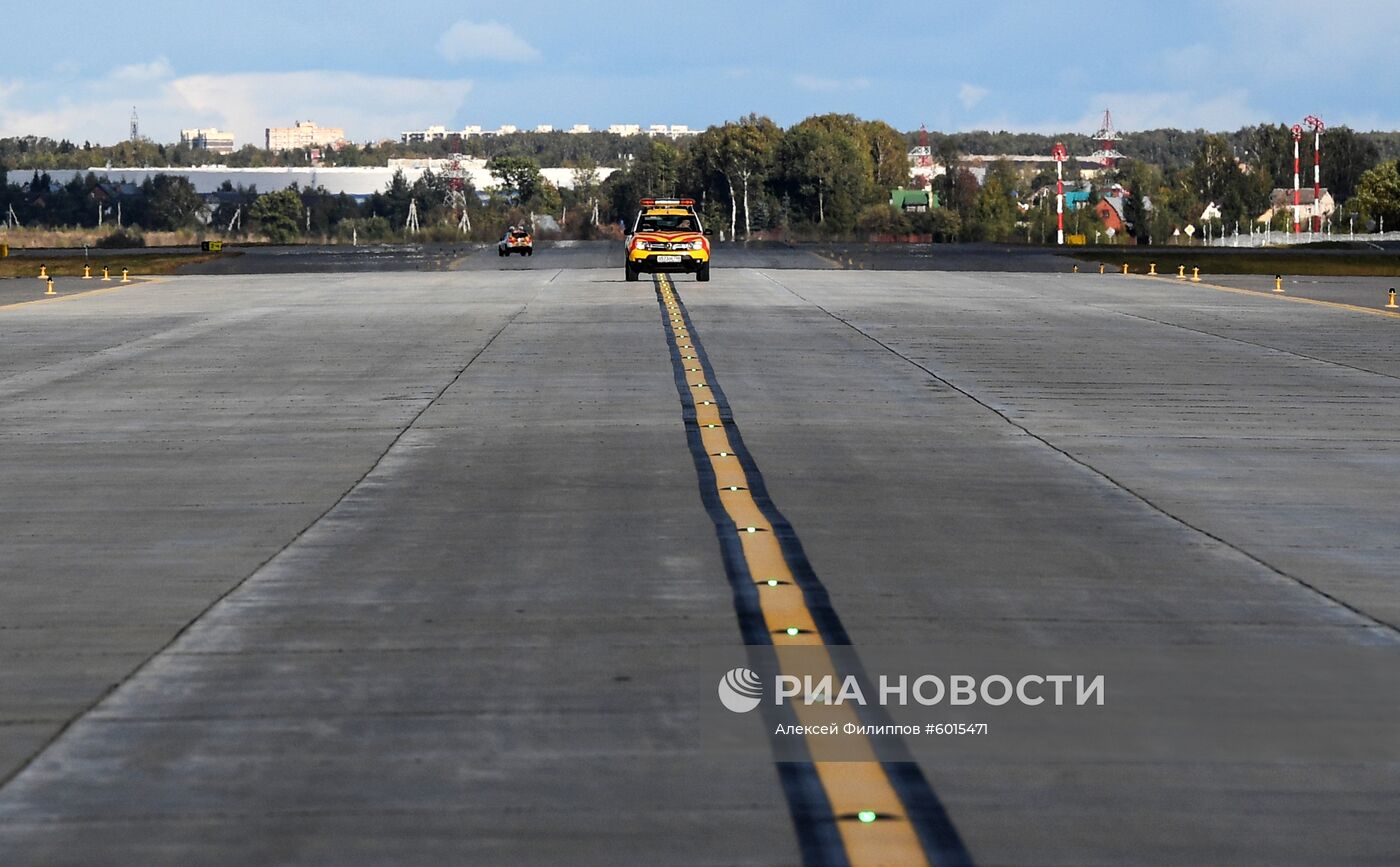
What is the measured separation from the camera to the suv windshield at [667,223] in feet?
168

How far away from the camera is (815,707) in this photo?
7293 millimetres

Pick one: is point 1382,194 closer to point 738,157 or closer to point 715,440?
point 738,157

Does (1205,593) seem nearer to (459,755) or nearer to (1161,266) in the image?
(459,755)

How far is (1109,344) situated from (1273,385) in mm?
6434

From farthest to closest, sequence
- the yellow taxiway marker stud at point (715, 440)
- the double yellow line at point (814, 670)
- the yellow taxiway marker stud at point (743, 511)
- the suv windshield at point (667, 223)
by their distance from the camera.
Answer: the suv windshield at point (667, 223), the yellow taxiway marker stud at point (715, 440), the yellow taxiway marker stud at point (743, 511), the double yellow line at point (814, 670)

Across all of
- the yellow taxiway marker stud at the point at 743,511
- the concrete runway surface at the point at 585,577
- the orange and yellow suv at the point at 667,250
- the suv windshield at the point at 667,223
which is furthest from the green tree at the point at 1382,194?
the yellow taxiway marker stud at the point at 743,511

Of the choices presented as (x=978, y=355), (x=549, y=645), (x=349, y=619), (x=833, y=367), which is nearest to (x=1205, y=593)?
(x=549, y=645)

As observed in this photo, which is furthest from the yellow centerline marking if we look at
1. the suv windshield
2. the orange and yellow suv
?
the suv windshield

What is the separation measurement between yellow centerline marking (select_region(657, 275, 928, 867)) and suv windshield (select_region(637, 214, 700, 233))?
35.5 m

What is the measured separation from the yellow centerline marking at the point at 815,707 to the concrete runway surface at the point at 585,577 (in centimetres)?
13

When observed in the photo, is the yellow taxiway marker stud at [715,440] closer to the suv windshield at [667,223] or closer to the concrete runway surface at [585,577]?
the concrete runway surface at [585,577]

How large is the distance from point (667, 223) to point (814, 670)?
44.2 meters

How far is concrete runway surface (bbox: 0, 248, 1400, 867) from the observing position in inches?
235

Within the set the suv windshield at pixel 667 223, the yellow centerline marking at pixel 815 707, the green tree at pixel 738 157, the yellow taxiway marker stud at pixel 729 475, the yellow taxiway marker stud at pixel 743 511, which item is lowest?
the yellow taxiway marker stud at pixel 729 475
